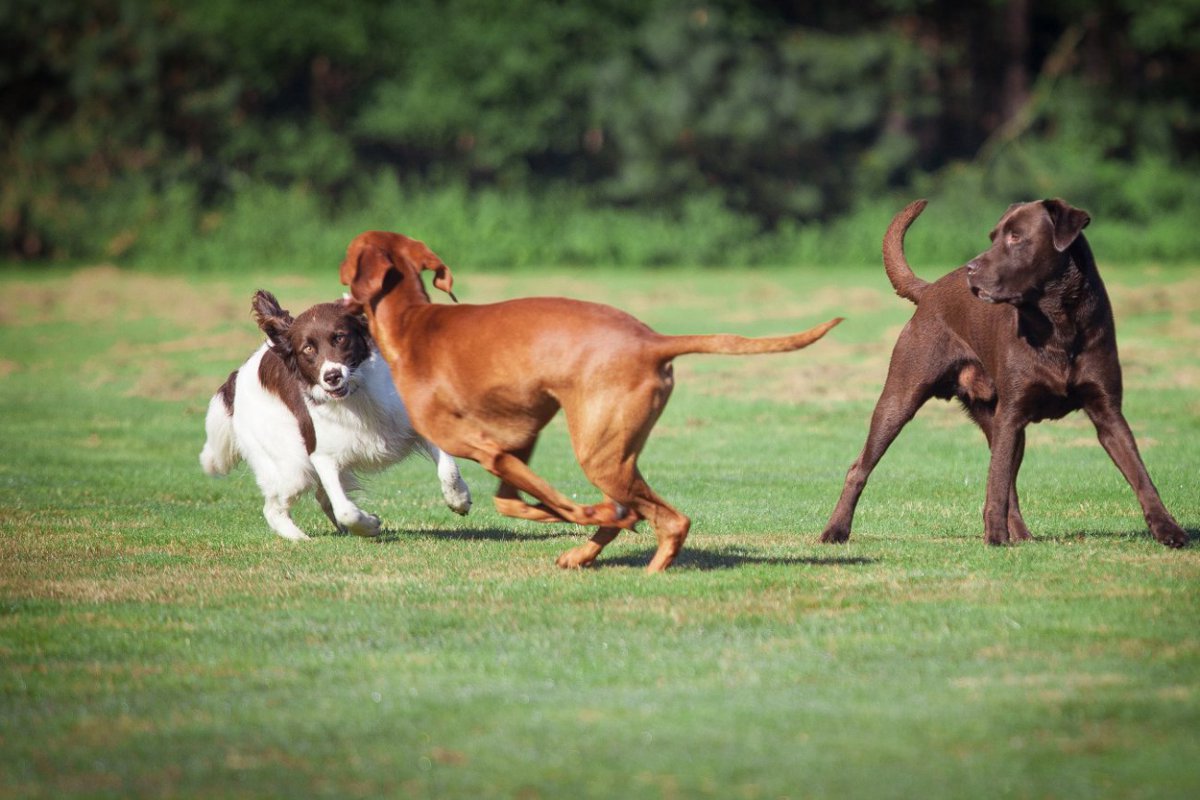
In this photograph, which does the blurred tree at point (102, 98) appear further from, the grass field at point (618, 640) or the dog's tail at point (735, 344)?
the dog's tail at point (735, 344)

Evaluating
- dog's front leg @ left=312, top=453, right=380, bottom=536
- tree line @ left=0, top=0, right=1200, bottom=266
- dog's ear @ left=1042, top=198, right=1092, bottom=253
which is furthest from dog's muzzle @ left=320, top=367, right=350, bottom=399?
tree line @ left=0, top=0, right=1200, bottom=266

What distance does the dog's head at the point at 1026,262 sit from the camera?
8.10 meters

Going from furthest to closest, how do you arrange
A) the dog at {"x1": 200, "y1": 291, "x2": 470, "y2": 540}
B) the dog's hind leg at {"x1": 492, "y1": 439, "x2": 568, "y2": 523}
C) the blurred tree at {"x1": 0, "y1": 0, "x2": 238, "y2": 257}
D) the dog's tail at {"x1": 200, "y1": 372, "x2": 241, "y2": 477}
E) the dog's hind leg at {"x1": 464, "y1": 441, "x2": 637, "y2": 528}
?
the blurred tree at {"x1": 0, "y1": 0, "x2": 238, "y2": 257}, the dog's tail at {"x1": 200, "y1": 372, "x2": 241, "y2": 477}, the dog at {"x1": 200, "y1": 291, "x2": 470, "y2": 540}, the dog's hind leg at {"x1": 492, "y1": 439, "x2": 568, "y2": 523}, the dog's hind leg at {"x1": 464, "y1": 441, "x2": 637, "y2": 528}

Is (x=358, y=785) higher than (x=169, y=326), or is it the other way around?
(x=358, y=785)

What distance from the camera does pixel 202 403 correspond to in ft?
54.6

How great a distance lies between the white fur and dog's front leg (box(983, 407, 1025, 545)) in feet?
9.19

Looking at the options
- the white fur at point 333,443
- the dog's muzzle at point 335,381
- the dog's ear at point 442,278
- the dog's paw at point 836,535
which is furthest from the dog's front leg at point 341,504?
the dog's paw at point 836,535

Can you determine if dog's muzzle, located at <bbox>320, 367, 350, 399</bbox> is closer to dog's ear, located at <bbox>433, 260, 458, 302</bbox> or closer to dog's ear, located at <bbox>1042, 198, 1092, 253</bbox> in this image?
dog's ear, located at <bbox>433, 260, 458, 302</bbox>

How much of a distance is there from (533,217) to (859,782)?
3205cm

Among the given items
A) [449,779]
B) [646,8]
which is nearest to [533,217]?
[646,8]

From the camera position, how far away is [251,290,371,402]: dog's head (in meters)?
8.76

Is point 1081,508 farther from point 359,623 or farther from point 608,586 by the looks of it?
point 359,623

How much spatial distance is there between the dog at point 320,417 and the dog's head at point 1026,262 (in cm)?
298

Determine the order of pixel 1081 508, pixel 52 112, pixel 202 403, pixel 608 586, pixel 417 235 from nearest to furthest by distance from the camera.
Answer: pixel 608 586, pixel 1081 508, pixel 202 403, pixel 417 235, pixel 52 112
